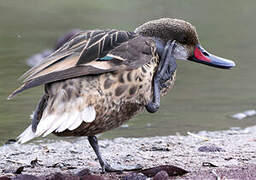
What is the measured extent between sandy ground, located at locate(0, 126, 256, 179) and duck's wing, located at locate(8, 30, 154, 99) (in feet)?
3.21

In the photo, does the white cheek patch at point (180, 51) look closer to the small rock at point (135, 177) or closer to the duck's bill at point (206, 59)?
the duck's bill at point (206, 59)

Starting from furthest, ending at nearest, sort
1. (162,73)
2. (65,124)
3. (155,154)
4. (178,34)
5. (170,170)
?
(155,154), (178,34), (162,73), (170,170), (65,124)

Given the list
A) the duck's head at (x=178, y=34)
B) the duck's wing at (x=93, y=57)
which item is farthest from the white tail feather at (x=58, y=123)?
the duck's head at (x=178, y=34)

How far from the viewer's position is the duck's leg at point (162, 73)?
16.3 ft

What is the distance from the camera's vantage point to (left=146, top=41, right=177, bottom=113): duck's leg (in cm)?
498

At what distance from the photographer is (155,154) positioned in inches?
238

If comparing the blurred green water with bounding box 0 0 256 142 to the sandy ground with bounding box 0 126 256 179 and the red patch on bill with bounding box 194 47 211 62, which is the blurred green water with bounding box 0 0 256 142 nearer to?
the sandy ground with bounding box 0 126 256 179

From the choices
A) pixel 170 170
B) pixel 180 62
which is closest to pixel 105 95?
pixel 170 170

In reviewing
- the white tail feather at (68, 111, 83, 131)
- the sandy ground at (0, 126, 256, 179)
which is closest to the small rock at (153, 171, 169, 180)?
the sandy ground at (0, 126, 256, 179)

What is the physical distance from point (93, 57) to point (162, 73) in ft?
2.19

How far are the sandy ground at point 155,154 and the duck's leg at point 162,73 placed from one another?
0.60 m

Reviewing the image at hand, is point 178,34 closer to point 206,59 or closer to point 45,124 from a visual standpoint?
point 206,59

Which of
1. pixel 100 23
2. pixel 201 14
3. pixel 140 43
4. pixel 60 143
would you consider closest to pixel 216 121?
pixel 60 143

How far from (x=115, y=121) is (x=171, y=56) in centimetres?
78
